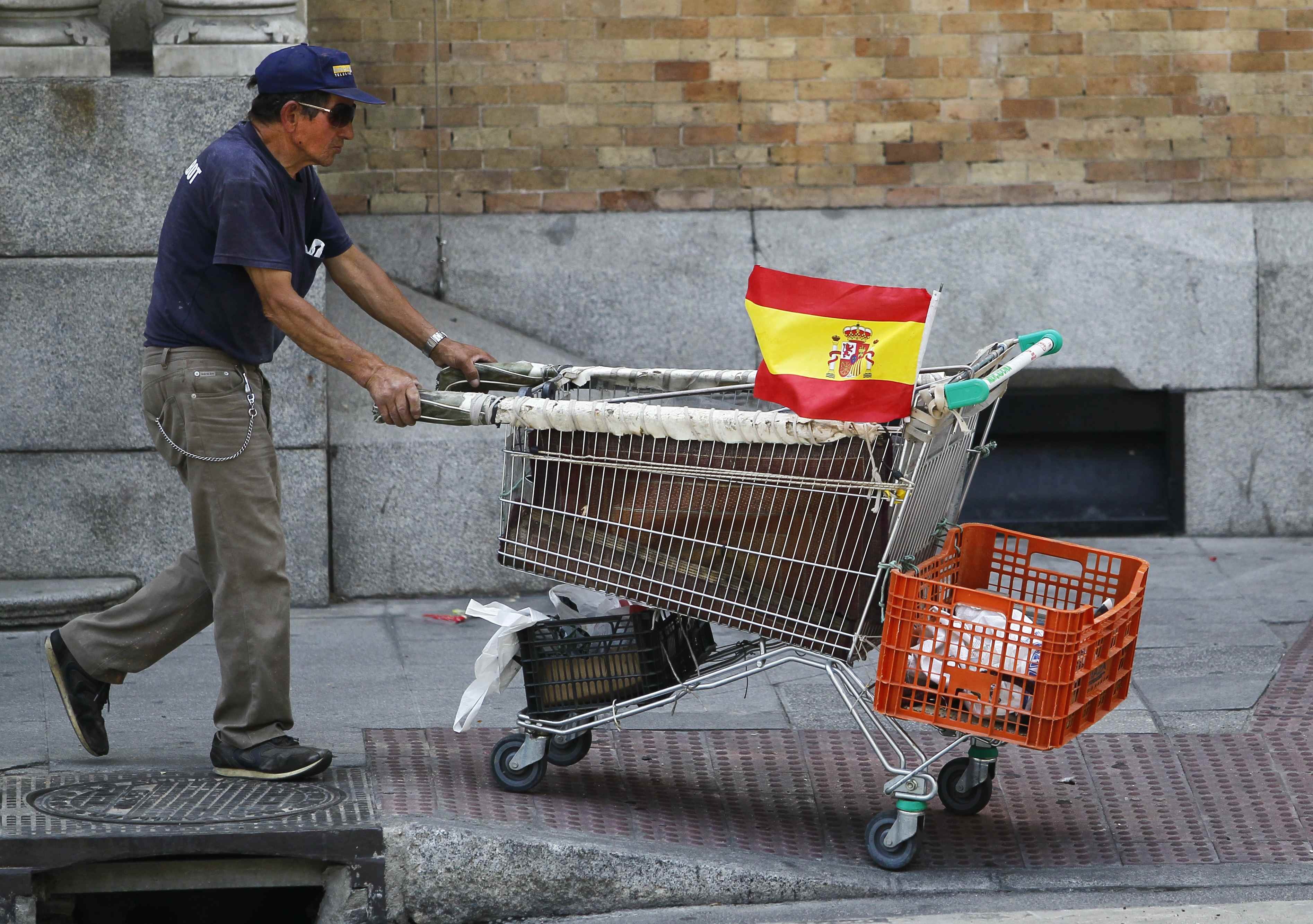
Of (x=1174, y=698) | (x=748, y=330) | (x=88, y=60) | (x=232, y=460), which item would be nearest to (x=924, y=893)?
(x=1174, y=698)

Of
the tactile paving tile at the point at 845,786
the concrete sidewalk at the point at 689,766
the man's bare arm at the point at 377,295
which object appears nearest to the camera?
the concrete sidewalk at the point at 689,766

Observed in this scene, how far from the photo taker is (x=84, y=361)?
21.4ft

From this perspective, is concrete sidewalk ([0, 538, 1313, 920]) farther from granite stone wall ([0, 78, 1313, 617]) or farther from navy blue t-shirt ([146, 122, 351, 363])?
navy blue t-shirt ([146, 122, 351, 363])

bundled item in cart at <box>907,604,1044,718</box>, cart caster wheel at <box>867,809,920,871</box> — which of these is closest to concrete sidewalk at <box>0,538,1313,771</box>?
cart caster wheel at <box>867,809,920,871</box>

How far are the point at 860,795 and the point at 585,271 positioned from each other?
3.38 metres

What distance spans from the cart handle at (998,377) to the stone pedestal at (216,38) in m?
3.57

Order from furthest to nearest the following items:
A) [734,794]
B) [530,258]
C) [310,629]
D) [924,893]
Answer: [530,258]
[310,629]
[734,794]
[924,893]

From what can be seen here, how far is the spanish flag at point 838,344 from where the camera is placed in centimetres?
382

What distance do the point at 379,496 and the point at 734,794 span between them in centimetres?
264

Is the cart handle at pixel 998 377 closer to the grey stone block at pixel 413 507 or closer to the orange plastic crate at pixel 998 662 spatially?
the orange plastic crate at pixel 998 662

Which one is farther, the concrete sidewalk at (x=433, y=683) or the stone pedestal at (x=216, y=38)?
the stone pedestal at (x=216, y=38)

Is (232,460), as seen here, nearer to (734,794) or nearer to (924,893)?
(734,794)

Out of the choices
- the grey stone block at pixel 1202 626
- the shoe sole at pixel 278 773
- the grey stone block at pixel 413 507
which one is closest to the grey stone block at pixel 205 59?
the grey stone block at pixel 413 507

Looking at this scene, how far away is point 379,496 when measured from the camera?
268 inches
